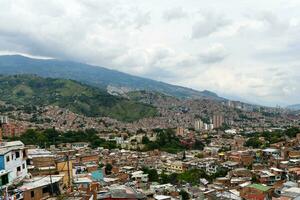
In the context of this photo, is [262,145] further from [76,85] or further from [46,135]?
[76,85]

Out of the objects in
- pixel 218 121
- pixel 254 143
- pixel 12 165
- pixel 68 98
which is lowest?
pixel 254 143

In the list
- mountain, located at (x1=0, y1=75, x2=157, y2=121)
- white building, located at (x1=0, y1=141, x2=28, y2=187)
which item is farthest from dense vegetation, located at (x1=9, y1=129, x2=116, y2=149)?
mountain, located at (x1=0, y1=75, x2=157, y2=121)

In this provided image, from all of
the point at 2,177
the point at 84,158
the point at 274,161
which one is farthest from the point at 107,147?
the point at 2,177

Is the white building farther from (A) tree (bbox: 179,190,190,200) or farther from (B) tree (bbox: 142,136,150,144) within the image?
(B) tree (bbox: 142,136,150,144)

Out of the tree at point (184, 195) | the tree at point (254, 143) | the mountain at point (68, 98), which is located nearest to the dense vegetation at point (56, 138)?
the tree at point (254, 143)

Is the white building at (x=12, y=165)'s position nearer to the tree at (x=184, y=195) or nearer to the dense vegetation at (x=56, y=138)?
the tree at (x=184, y=195)

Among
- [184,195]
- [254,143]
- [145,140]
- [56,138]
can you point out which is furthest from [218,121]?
[184,195]

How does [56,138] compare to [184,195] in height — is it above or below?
above

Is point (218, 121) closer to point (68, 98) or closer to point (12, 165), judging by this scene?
point (68, 98)
